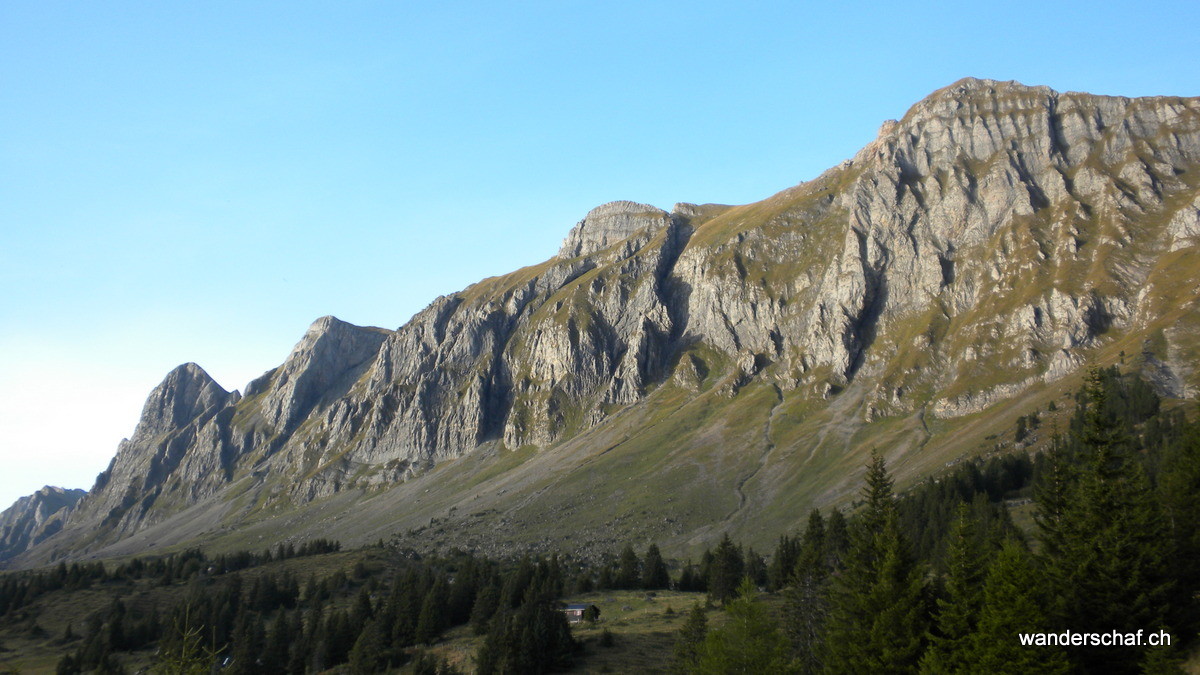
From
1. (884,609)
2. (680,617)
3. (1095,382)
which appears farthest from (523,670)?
(1095,382)

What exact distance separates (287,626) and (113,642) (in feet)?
97.0

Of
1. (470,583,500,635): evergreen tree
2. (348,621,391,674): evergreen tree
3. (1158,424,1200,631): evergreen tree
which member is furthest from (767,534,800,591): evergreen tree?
(1158,424,1200,631): evergreen tree

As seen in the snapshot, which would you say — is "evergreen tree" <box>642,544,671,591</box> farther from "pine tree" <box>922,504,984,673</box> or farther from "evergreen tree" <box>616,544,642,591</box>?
"pine tree" <box>922,504,984,673</box>

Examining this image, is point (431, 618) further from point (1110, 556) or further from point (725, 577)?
point (1110, 556)

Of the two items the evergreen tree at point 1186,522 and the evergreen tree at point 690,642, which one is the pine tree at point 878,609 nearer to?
the evergreen tree at point 1186,522

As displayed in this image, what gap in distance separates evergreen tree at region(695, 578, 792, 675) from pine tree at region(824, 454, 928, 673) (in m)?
3.68

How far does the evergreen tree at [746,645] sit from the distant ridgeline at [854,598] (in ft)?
0.38

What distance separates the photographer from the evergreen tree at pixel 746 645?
136 feet

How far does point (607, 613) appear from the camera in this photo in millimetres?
85562

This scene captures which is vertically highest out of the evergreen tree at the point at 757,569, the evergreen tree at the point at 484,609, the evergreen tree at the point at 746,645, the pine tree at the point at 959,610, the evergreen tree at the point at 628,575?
the pine tree at the point at 959,610

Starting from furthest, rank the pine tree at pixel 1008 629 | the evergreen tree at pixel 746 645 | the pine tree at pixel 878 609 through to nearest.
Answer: the evergreen tree at pixel 746 645
the pine tree at pixel 878 609
the pine tree at pixel 1008 629

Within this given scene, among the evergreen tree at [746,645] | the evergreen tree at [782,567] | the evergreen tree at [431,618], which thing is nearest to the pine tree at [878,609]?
the evergreen tree at [746,645]

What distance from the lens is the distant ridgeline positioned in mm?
35062

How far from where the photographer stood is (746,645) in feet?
138
